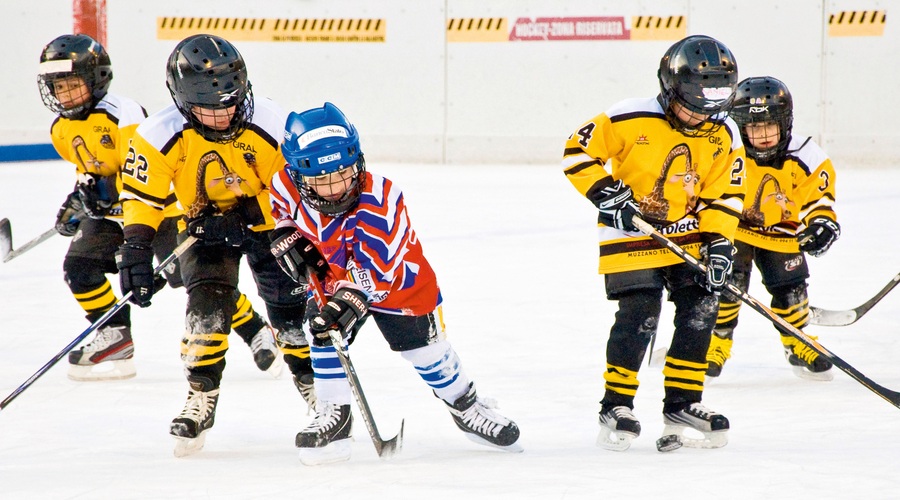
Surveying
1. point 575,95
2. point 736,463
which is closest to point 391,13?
point 575,95

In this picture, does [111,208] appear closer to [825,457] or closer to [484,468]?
[484,468]

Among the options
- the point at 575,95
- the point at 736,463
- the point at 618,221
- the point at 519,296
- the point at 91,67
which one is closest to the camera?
the point at 736,463

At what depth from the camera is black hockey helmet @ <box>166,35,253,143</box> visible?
2.86m

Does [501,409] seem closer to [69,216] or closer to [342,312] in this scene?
[342,312]

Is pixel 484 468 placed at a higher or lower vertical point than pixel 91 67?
lower

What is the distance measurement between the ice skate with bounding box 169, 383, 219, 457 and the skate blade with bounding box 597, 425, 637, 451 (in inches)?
40.0

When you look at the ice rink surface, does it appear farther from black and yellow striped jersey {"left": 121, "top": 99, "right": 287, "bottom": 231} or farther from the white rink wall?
the white rink wall

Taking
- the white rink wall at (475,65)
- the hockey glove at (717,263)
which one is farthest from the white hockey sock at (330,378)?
the white rink wall at (475,65)

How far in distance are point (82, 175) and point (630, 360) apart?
6.73 ft

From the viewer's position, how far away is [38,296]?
5.00 meters

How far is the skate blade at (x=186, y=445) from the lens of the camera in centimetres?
282

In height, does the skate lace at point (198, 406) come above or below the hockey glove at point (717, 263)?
below

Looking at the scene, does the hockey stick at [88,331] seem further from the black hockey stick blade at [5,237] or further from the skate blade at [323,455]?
the black hockey stick blade at [5,237]

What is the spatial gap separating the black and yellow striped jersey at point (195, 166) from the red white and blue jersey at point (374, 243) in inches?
8.4
